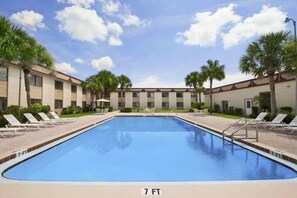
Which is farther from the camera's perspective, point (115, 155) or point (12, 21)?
point (12, 21)

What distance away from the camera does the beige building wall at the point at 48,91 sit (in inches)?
1088

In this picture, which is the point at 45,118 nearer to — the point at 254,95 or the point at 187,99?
the point at 254,95

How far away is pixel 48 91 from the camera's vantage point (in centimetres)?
2867

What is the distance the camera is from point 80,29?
18.1 m

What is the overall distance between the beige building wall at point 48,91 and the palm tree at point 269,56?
22.9 metres

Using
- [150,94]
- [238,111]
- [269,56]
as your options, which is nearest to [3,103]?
[269,56]

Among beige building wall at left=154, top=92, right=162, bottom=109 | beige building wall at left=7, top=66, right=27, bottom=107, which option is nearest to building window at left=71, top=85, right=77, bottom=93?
beige building wall at left=7, top=66, right=27, bottom=107

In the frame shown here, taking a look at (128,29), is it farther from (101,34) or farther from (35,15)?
(35,15)

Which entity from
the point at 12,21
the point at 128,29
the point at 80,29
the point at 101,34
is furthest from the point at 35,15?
the point at 128,29

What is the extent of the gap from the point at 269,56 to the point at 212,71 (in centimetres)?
1850

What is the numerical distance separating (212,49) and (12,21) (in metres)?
18.3

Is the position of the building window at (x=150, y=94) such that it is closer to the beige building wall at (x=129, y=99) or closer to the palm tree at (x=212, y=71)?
the beige building wall at (x=129, y=99)

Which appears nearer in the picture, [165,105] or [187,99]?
[187,99]

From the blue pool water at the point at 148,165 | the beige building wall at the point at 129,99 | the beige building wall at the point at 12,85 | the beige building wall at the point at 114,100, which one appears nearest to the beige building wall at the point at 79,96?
the beige building wall at the point at 114,100
